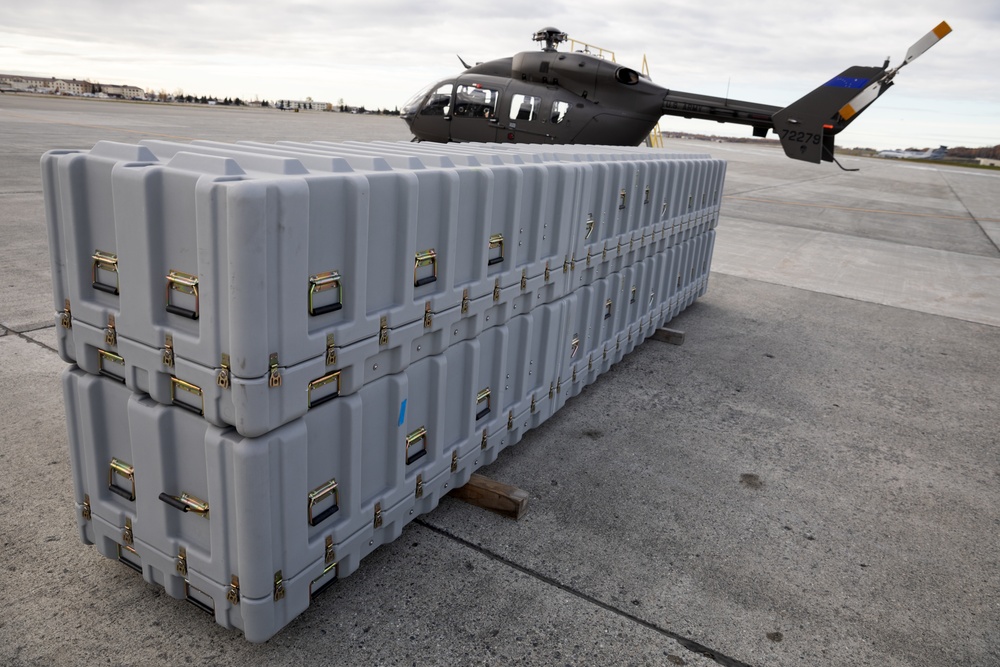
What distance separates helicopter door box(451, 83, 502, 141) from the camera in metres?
12.9

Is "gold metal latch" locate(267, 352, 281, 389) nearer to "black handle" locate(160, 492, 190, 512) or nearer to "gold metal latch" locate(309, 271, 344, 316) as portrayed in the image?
"gold metal latch" locate(309, 271, 344, 316)

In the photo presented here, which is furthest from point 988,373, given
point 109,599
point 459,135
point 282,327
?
point 459,135

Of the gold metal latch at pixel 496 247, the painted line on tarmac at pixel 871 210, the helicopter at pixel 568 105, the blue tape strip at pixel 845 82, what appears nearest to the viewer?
the gold metal latch at pixel 496 247

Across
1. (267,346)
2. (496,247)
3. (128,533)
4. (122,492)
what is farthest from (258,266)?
(496,247)

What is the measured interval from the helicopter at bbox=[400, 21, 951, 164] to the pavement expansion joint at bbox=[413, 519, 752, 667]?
10.0 metres

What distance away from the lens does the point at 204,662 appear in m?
2.68

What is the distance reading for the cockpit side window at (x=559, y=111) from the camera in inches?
493

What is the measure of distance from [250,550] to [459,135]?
11.9 metres

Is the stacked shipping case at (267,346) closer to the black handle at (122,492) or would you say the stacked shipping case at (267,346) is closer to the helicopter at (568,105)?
the black handle at (122,492)

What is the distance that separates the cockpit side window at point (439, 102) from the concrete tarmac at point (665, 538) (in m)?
7.88

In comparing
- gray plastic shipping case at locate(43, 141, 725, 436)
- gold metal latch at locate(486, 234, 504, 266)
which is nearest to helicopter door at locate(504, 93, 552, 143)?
gold metal latch at locate(486, 234, 504, 266)

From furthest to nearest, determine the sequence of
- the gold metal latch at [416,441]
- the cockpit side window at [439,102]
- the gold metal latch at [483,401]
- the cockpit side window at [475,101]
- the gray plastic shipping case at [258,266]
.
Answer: the cockpit side window at [439,102]
the cockpit side window at [475,101]
the gold metal latch at [483,401]
the gold metal latch at [416,441]
the gray plastic shipping case at [258,266]

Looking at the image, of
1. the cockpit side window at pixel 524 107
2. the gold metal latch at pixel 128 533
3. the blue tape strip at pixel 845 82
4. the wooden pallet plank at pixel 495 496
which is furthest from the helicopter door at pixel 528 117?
the gold metal latch at pixel 128 533

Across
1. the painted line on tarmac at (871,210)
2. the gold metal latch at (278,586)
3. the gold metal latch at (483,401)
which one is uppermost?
the painted line on tarmac at (871,210)
